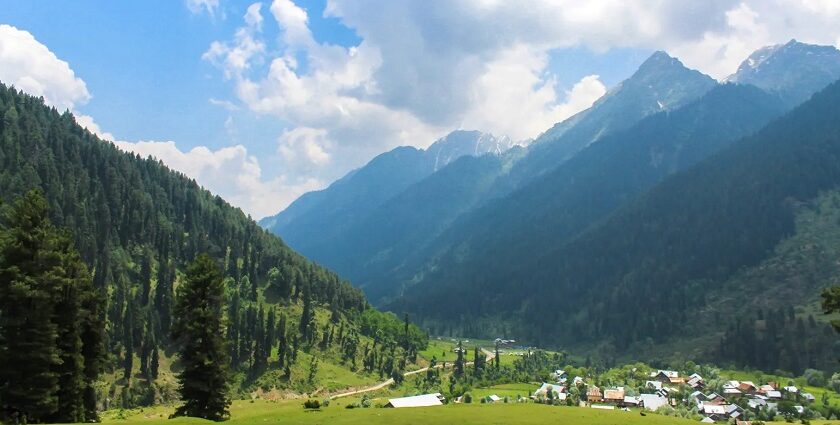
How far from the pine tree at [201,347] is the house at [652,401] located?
107 m

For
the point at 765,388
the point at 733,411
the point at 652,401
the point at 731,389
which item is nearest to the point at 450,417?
the point at 652,401

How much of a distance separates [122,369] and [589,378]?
139 meters

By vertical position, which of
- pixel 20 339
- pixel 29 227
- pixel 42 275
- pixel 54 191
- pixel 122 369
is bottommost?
pixel 122 369

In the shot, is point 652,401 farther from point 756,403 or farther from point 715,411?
point 756,403

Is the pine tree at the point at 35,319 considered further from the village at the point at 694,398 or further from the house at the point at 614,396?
the house at the point at 614,396

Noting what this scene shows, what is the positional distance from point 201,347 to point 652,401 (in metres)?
116

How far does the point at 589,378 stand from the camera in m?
198

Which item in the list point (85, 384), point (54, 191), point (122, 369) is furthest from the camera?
point (54, 191)

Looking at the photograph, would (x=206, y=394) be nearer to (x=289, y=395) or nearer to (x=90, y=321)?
(x=90, y=321)

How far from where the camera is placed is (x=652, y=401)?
479 ft

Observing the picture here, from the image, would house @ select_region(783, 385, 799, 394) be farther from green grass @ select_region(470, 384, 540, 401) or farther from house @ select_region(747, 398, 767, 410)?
green grass @ select_region(470, 384, 540, 401)

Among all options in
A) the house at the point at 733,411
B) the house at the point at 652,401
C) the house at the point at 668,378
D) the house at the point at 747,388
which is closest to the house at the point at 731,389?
the house at the point at 747,388

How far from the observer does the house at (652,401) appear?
5586 inches

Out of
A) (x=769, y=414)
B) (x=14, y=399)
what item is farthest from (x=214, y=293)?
(x=769, y=414)
